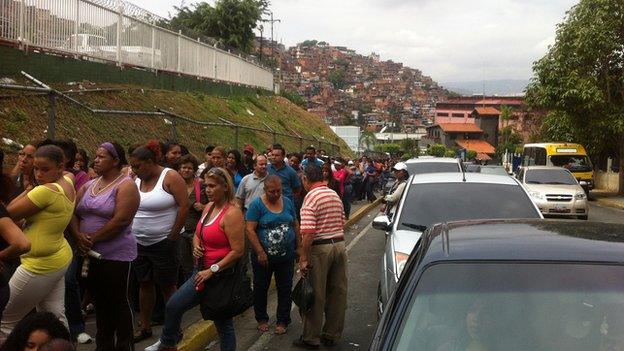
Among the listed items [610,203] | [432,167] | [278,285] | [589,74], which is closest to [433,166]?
[432,167]

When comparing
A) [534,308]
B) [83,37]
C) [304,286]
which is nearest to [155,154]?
[304,286]

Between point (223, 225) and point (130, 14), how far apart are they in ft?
46.6

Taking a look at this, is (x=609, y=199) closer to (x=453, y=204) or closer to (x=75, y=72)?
(x=75, y=72)

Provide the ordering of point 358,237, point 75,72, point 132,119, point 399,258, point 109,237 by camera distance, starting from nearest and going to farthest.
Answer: point 109,237
point 399,258
point 132,119
point 75,72
point 358,237

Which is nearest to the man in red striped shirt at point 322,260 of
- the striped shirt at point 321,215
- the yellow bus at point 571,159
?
the striped shirt at point 321,215

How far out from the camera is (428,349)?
10.3ft

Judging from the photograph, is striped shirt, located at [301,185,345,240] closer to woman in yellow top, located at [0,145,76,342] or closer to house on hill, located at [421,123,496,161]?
woman in yellow top, located at [0,145,76,342]

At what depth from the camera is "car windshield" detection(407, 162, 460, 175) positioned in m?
15.1

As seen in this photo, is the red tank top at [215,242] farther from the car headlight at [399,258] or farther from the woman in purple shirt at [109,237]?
the car headlight at [399,258]

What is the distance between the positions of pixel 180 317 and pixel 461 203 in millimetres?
3586

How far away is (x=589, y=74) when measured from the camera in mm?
33188

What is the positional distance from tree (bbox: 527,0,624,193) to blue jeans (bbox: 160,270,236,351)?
2916 cm

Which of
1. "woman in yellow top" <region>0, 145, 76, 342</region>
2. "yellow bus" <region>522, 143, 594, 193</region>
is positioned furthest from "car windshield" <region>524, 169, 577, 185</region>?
"woman in yellow top" <region>0, 145, 76, 342</region>

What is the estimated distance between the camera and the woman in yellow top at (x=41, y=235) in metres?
4.68
